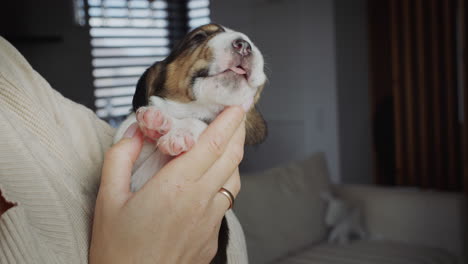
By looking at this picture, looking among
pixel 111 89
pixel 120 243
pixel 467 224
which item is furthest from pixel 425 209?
pixel 120 243

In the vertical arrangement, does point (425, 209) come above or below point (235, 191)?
below

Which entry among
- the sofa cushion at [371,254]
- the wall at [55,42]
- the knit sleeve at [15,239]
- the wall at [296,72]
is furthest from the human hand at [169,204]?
the wall at [296,72]

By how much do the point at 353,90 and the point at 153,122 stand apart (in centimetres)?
337

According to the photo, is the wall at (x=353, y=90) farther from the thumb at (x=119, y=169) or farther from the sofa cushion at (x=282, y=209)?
the thumb at (x=119, y=169)

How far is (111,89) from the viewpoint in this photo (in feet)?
11.6

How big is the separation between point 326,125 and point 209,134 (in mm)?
3171

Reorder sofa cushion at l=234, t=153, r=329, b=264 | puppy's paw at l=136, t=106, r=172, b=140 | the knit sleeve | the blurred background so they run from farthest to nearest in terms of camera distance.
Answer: the blurred background < sofa cushion at l=234, t=153, r=329, b=264 < puppy's paw at l=136, t=106, r=172, b=140 < the knit sleeve

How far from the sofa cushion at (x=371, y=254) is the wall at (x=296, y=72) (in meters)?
1.31

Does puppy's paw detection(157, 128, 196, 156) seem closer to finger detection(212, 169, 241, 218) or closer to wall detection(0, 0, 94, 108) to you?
finger detection(212, 169, 241, 218)

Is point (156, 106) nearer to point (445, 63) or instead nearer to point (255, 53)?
point (255, 53)

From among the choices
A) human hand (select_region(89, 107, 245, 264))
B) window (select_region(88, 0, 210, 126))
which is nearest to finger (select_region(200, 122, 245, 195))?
human hand (select_region(89, 107, 245, 264))

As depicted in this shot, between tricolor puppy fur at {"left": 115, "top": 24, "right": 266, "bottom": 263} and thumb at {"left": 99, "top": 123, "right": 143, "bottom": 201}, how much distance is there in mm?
55

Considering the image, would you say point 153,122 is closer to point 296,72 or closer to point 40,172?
point 40,172

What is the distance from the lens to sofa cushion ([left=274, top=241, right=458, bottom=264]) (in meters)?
2.29
